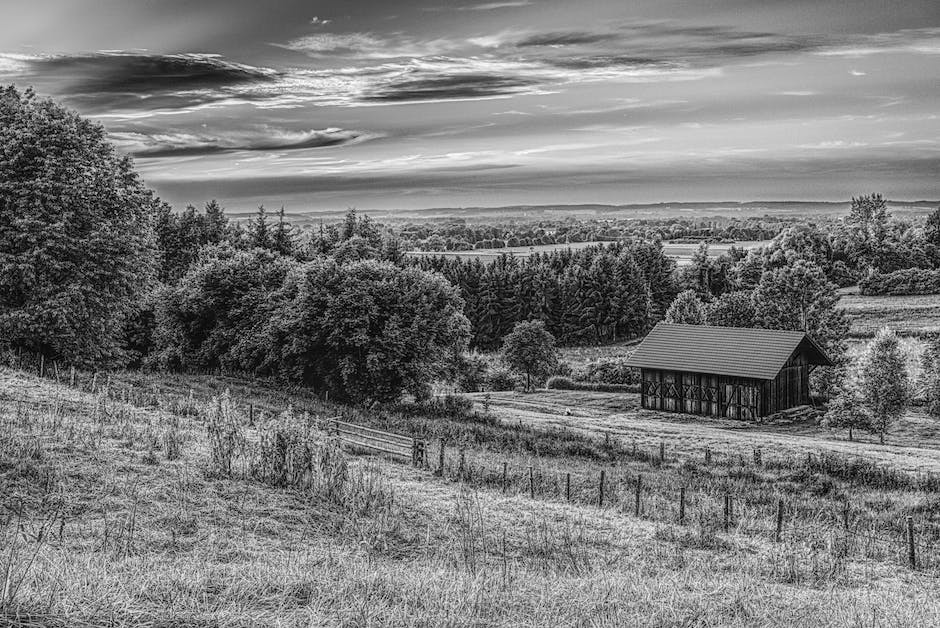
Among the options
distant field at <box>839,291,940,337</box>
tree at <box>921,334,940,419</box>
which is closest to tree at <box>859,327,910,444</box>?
tree at <box>921,334,940,419</box>

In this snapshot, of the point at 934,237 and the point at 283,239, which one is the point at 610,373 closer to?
the point at 283,239

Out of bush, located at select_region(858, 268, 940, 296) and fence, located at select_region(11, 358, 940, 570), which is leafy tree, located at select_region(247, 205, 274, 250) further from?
bush, located at select_region(858, 268, 940, 296)

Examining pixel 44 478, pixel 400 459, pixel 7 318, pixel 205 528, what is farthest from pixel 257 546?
pixel 7 318

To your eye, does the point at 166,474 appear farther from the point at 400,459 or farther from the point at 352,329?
the point at 352,329

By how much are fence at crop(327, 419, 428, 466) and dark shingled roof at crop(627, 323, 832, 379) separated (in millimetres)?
31686

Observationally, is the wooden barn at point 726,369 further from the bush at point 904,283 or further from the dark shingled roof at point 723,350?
the bush at point 904,283

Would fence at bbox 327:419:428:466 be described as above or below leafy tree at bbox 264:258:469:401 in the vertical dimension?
below

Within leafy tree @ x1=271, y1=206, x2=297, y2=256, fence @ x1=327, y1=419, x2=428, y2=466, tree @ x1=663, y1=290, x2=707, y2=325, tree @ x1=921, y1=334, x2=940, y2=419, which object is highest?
leafy tree @ x1=271, y1=206, x2=297, y2=256

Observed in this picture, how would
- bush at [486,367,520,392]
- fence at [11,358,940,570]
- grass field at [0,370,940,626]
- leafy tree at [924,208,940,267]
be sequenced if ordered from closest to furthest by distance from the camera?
grass field at [0,370,940,626] < fence at [11,358,940,570] < bush at [486,367,520,392] < leafy tree at [924,208,940,267]

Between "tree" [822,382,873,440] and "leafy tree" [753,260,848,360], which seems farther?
"leafy tree" [753,260,848,360]

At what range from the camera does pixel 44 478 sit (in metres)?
11.3

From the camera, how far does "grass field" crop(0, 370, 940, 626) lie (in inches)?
262

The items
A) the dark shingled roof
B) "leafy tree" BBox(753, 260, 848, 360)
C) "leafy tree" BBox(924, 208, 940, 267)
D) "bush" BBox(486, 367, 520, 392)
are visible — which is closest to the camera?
the dark shingled roof

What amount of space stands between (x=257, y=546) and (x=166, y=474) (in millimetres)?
3819
